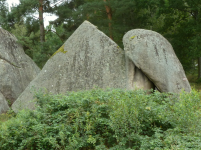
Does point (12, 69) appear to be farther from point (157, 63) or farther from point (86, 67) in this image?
point (157, 63)

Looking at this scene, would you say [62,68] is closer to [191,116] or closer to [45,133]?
[45,133]

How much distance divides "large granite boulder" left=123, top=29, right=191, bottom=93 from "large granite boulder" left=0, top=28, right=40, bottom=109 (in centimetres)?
618

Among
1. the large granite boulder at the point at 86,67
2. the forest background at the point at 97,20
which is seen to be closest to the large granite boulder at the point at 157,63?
the large granite boulder at the point at 86,67

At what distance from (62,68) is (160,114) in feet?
17.1

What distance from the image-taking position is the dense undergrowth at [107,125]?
443 cm

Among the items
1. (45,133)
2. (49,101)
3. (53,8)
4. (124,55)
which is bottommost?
(45,133)

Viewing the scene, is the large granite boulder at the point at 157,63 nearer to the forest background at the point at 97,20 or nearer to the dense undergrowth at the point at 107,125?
the dense undergrowth at the point at 107,125

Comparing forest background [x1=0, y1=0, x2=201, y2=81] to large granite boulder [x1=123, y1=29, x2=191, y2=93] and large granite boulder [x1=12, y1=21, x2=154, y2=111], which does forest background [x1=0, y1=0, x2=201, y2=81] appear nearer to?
large granite boulder [x1=12, y1=21, x2=154, y2=111]

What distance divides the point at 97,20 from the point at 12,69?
981 cm

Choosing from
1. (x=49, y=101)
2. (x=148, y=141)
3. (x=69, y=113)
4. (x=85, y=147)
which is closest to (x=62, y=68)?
(x=49, y=101)

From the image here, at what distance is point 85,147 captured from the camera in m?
4.97

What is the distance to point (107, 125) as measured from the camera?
5.14 m

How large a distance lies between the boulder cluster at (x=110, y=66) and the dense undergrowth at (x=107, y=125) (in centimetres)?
255

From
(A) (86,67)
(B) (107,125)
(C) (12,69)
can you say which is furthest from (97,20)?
→ (B) (107,125)
